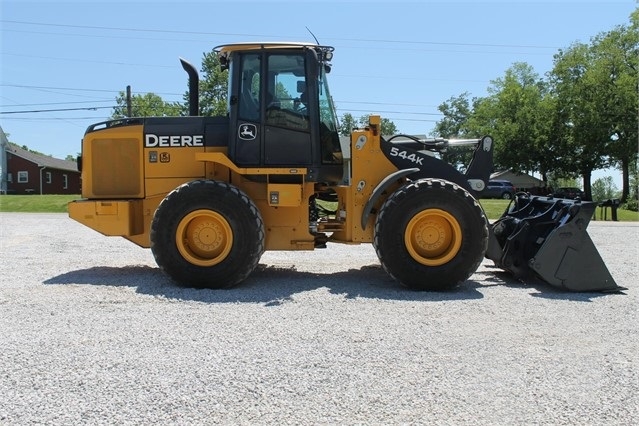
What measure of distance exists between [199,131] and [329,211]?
2.26 m

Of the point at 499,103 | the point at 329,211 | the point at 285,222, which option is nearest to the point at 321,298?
the point at 285,222

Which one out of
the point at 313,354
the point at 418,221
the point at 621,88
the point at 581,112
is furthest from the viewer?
the point at 581,112

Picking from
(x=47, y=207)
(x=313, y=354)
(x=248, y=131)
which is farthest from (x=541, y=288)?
(x=47, y=207)

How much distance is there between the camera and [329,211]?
8.57m

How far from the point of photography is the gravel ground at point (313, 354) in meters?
3.46

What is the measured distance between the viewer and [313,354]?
4395mm

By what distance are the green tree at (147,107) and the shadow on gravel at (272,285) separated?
3204cm

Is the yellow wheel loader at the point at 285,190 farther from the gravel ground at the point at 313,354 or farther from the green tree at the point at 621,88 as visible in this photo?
the green tree at the point at 621,88

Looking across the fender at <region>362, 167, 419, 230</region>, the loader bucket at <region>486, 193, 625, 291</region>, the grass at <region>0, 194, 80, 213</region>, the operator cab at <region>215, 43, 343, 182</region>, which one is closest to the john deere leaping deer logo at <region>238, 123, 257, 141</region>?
the operator cab at <region>215, 43, 343, 182</region>

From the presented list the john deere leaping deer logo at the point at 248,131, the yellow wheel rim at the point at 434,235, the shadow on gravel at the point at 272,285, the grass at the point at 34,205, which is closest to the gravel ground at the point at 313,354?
the shadow on gravel at the point at 272,285

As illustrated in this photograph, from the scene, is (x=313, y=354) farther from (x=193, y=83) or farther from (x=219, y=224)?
(x=193, y=83)

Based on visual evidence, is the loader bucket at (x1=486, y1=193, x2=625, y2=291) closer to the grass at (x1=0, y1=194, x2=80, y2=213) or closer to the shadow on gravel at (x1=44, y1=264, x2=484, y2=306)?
the shadow on gravel at (x1=44, y1=264, x2=484, y2=306)

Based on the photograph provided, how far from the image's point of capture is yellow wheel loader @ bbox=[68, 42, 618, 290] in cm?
690

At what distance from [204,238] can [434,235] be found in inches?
112
